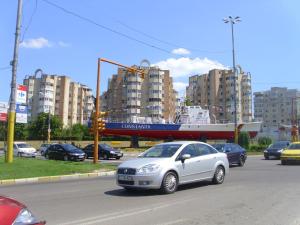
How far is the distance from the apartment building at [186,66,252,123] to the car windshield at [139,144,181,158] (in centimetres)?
11285

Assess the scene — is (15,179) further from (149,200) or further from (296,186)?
(296,186)

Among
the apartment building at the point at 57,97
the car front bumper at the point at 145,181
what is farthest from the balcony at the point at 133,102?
the car front bumper at the point at 145,181

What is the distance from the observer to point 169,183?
12094 mm

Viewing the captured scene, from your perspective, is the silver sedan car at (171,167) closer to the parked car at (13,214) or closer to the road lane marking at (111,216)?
the road lane marking at (111,216)

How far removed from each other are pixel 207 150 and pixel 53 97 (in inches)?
4741

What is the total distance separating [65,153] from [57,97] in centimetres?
10112

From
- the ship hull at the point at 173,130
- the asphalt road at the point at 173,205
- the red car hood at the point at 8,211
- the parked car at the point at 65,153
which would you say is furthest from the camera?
the ship hull at the point at 173,130

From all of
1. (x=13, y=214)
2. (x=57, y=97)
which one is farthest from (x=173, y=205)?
(x=57, y=97)

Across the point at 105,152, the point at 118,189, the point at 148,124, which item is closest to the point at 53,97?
the point at 148,124

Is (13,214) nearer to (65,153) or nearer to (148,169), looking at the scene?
→ (148,169)

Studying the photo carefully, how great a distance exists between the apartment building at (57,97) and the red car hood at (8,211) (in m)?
121

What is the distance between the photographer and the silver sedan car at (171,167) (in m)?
11.7

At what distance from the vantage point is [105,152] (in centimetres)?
3897

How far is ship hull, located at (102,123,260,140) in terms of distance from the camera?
229 feet
